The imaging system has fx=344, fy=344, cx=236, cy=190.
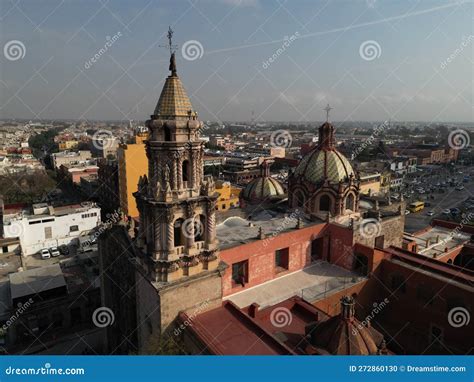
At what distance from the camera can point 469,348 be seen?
57.7 feet

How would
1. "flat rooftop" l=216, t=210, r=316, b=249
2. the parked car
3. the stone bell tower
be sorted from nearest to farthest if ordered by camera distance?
the stone bell tower
"flat rooftop" l=216, t=210, r=316, b=249
the parked car

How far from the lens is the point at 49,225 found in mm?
38375

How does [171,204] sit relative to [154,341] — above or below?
above

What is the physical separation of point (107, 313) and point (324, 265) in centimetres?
1382

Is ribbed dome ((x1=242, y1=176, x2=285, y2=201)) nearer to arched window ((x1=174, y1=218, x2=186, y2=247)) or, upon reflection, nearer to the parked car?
arched window ((x1=174, y1=218, x2=186, y2=247))

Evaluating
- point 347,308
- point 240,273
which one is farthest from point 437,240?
point 347,308

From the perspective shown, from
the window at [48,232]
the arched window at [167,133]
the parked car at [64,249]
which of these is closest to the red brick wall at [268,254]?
the arched window at [167,133]

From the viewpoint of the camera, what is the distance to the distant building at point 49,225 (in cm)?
3647

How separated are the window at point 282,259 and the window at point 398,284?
21.2 feet

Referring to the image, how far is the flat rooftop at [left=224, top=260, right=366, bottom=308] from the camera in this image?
1827 cm

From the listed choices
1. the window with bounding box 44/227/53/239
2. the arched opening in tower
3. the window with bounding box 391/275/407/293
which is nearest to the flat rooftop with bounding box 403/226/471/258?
the window with bounding box 391/275/407/293

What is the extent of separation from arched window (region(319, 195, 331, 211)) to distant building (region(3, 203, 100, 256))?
2846 cm
